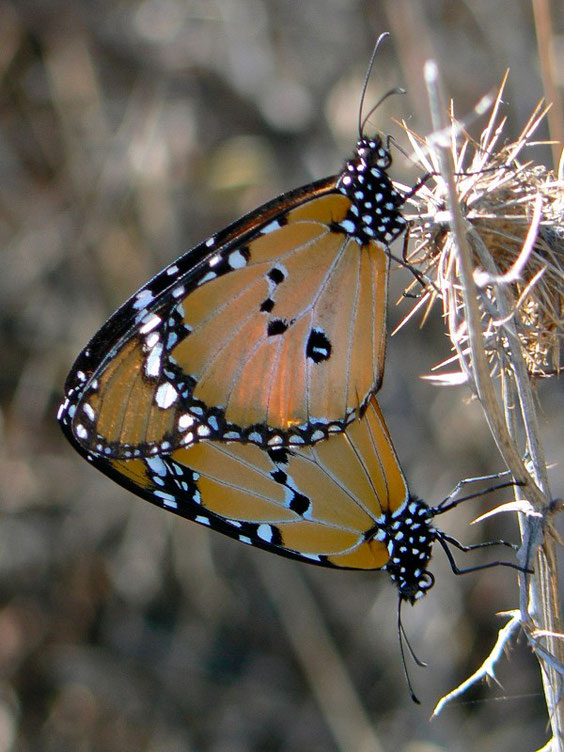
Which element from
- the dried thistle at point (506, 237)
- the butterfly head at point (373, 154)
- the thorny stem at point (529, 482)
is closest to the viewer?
the thorny stem at point (529, 482)

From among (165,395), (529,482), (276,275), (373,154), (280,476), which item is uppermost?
(373,154)

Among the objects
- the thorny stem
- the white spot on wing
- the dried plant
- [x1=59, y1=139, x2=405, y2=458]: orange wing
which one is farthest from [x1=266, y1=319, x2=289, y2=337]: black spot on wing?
the thorny stem

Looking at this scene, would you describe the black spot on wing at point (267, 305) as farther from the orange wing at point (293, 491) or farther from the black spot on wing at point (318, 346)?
the orange wing at point (293, 491)

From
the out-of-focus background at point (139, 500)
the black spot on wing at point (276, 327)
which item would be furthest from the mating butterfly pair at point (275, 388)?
the out-of-focus background at point (139, 500)

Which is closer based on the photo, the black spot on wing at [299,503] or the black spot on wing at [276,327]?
the black spot on wing at [276,327]

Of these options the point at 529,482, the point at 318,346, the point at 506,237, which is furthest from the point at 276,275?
the point at 529,482

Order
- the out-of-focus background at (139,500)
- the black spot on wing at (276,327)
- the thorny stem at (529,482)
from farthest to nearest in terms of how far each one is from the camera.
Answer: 1. the out-of-focus background at (139,500)
2. the black spot on wing at (276,327)
3. the thorny stem at (529,482)

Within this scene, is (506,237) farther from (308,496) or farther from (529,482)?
(308,496)
